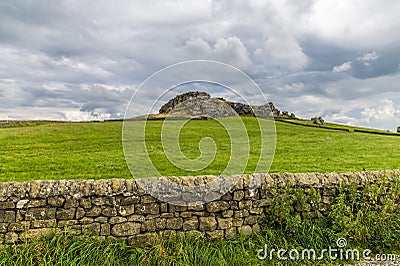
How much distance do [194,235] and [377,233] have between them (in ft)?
13.6

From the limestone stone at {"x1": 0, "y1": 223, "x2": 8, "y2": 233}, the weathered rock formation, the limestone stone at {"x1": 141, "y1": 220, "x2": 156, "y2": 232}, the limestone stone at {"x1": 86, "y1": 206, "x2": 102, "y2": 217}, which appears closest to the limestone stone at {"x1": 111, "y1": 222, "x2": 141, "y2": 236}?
the limestone stone at {"x1": 141, "y1": 220, "x2": 156, "y2": 232}

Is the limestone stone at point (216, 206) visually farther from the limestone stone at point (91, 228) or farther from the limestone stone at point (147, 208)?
the limestone stone at point (91, 228)

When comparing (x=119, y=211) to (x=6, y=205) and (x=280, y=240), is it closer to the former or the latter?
(x=6, y=205)

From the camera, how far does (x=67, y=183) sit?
6762 mm

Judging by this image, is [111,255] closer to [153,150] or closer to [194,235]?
[194,235]

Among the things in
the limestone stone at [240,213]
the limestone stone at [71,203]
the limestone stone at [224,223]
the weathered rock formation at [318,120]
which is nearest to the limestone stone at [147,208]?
the limestone stone at [71,203]

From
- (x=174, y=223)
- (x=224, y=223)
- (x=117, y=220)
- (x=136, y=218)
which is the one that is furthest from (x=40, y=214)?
(x=224, y=223)

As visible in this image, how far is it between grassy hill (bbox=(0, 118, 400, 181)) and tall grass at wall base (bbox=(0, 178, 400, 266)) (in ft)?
21.6

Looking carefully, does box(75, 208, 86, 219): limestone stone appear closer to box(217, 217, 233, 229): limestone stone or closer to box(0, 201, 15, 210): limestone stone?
box(0, 201, 15, 210): limestone stone

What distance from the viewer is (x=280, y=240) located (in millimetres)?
7070

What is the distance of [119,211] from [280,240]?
134 inches

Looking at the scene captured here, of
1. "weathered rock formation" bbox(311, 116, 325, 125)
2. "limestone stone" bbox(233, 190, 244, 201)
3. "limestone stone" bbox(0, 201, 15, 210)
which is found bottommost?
"limestone stone" bbox(0, 201, 15, 210)

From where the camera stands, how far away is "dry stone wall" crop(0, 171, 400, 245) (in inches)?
257

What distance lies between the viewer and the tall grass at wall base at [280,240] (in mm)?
6281
